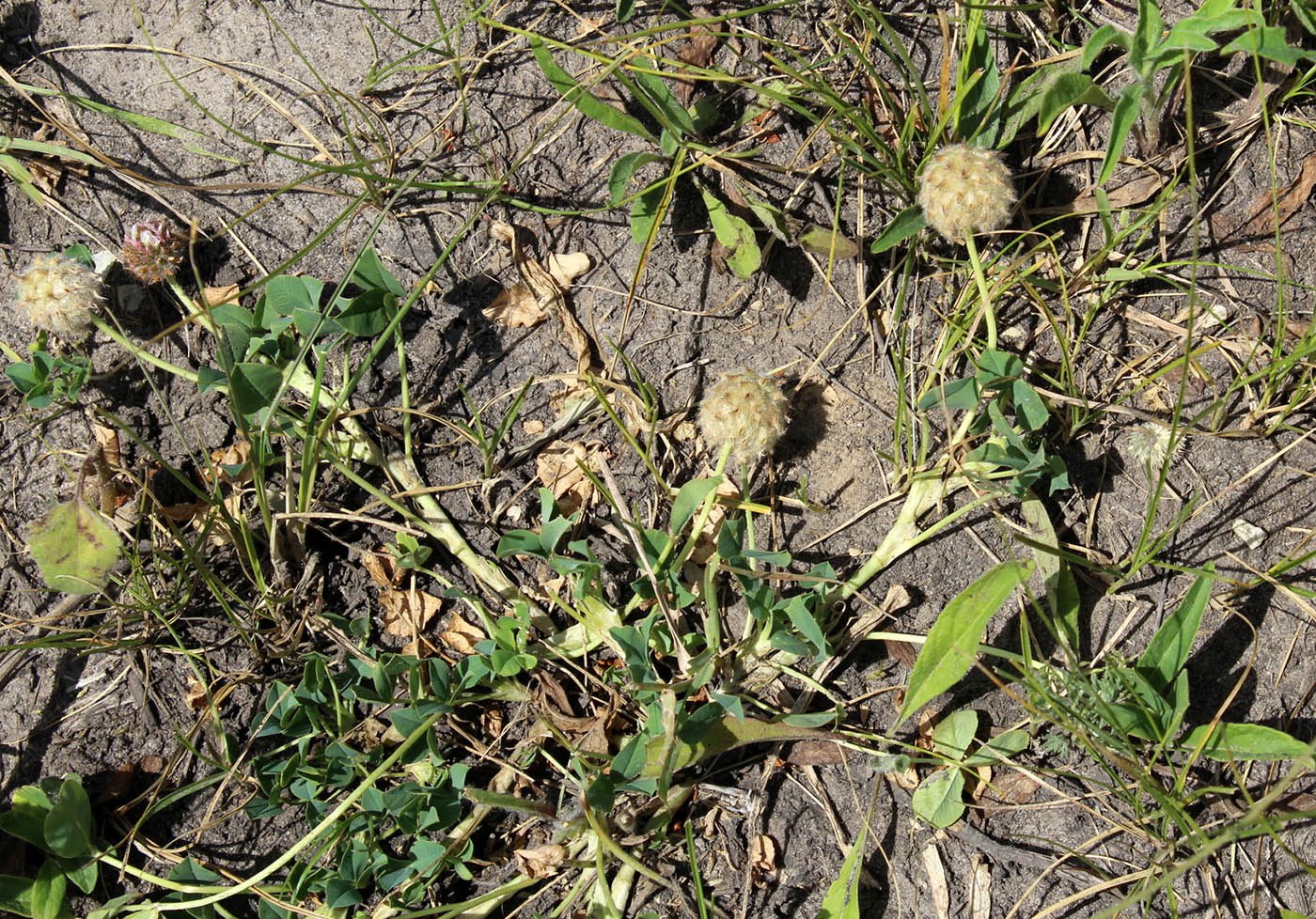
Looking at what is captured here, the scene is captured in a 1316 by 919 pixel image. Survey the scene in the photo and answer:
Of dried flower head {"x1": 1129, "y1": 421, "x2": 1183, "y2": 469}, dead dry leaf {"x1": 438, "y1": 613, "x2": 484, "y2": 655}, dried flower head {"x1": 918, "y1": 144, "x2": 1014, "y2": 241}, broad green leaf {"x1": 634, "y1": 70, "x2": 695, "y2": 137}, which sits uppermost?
broad green leaf {"x1": 634, "y1": 70, "x2": 695, "y2": 137}

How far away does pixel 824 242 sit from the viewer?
261 centimetres

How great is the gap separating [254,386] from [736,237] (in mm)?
1316

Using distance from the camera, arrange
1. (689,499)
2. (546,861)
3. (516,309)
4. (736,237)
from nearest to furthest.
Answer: (689,499), (546,861), (736,237), (516,309)

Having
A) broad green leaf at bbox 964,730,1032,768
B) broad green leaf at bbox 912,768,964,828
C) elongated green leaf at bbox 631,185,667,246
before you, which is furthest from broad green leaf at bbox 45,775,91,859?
broad green leaf at bbox 964,730,1032,768

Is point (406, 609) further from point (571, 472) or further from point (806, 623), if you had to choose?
point (806, 623)

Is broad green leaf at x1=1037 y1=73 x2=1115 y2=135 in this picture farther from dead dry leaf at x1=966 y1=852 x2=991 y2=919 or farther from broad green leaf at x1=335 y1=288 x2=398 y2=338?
dead dry leaf at x1=966 y1=852 x2=991 y2=919

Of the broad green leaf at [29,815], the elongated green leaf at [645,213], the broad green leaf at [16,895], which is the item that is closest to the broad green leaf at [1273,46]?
the elongated green leaf at [645,213]

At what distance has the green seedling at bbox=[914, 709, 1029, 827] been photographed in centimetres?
243

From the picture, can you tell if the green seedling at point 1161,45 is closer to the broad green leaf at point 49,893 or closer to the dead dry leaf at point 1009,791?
the dead dry leaf at point 1009,791

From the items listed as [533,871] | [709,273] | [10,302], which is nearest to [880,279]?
[709,273]

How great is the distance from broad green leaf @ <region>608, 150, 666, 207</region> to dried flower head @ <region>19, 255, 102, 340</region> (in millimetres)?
1430

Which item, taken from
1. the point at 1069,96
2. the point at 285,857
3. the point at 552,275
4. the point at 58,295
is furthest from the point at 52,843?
the point at 1069,96

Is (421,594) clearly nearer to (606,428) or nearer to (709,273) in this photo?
(606,428)

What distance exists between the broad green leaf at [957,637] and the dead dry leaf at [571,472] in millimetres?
962
